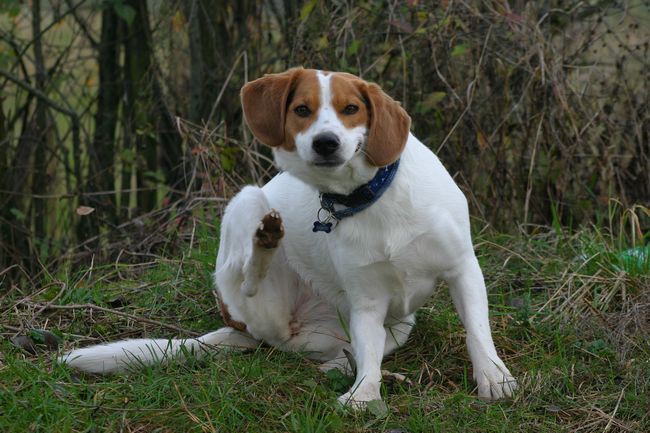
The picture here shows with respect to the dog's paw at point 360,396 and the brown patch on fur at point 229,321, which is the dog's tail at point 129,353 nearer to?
the brown patch on fur at point 229,321

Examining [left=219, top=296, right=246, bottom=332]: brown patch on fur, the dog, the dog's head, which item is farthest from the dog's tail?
the dog's head

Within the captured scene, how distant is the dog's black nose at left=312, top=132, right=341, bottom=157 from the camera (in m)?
3.18

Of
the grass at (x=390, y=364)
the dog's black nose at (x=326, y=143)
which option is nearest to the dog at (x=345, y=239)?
the dog's black nose at (x=326, y=143)

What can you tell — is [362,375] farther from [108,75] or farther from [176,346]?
[108,75]

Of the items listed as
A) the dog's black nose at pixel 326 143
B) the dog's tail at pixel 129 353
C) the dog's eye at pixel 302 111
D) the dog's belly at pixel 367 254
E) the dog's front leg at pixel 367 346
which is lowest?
the dog's tail at pixel 129 353

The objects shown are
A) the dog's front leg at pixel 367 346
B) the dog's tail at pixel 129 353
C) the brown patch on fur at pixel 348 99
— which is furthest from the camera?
the dog's tail at pixel 129 353

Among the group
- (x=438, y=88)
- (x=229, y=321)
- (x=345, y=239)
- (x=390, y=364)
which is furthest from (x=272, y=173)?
(x=345, y=239)

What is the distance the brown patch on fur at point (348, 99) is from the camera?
328 centimetres

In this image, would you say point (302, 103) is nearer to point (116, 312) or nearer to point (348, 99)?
point (348, 99)

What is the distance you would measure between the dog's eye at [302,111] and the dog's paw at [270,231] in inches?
13.2

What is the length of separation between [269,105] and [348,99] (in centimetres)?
29

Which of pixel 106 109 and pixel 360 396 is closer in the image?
pixel 360 396

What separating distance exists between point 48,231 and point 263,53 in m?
1.93

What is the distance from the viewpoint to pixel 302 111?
333 centimetres
